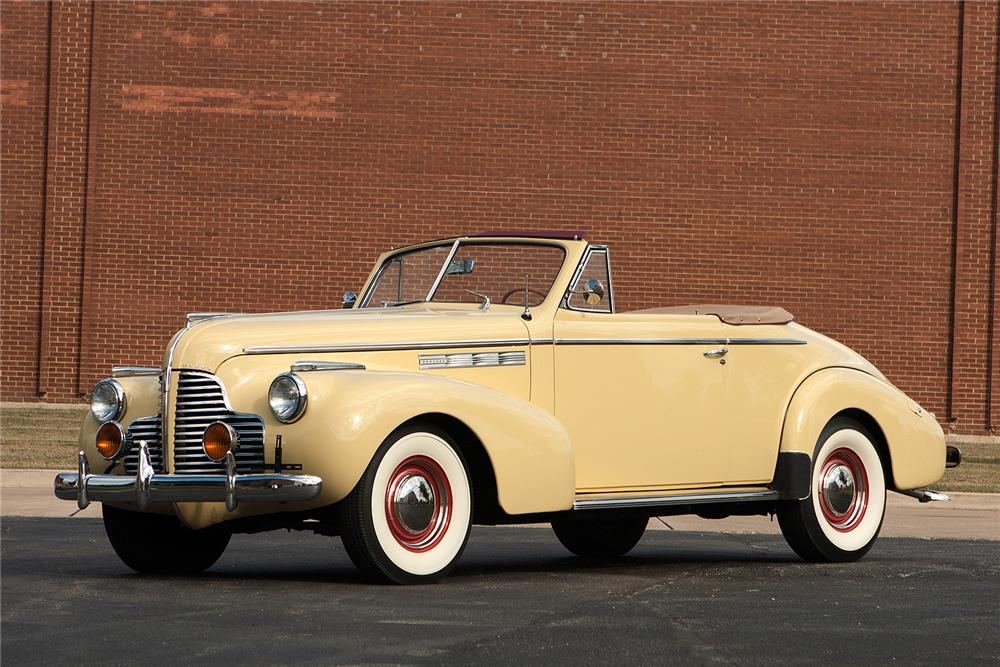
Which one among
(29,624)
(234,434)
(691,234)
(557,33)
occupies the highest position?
(557,33)

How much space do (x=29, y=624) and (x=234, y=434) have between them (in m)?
1.39

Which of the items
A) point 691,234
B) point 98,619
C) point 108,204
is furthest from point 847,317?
point 98,619

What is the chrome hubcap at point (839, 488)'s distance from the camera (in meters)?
9.39

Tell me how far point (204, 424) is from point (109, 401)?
2.80ft

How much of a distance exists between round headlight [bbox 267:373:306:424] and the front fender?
3.38m

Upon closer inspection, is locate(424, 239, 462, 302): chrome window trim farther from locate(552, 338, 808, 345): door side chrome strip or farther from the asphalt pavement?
the asphalt pavement

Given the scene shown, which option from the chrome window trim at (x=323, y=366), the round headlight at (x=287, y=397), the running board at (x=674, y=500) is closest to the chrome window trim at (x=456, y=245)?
the running board at (x=674, y=500)

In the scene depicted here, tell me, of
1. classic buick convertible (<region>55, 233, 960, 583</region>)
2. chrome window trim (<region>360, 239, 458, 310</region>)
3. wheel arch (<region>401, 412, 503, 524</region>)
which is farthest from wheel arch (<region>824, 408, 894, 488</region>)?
wheel arch (<region>401, 412, 503, 524</region>)

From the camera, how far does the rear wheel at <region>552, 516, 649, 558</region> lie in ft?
32.5

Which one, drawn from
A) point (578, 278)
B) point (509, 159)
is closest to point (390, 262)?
point (578, 278)

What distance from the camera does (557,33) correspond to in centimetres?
2162

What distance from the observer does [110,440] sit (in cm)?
786

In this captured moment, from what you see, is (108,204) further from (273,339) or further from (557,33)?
(273,339)

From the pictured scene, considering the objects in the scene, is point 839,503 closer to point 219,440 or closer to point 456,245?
point 456,245
